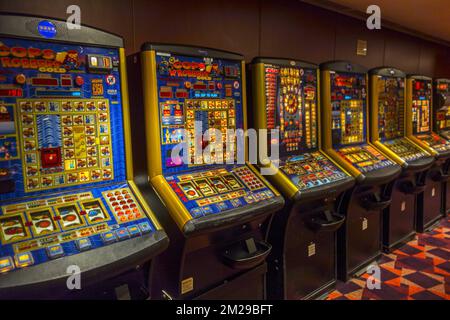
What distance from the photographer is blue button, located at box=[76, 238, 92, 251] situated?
1.48 m

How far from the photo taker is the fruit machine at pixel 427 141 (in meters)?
4.43

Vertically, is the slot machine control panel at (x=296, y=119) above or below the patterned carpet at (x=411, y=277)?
above

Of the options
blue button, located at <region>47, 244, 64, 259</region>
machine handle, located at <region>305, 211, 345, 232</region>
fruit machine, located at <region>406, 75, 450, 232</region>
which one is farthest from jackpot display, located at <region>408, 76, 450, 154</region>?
blue button, located at <region>47, 244, 64, 259</region>

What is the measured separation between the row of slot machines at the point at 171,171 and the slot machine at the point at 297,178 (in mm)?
12

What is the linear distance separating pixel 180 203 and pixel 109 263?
0.51m

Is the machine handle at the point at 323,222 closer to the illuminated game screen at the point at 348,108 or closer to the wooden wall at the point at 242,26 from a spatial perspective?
the illuminated game screen at the point at 348,108

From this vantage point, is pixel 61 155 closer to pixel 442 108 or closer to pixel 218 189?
pixel 218 189

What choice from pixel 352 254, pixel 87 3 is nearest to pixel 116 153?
pixel 87 3

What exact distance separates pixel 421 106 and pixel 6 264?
4903 millimetres

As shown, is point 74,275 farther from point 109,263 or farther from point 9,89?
point 9,89

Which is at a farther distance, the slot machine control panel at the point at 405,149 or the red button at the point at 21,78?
the slot machine control panel at the point at 405,149

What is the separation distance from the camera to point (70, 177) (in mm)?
1702

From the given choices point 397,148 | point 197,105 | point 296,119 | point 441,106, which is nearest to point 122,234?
point 197,105

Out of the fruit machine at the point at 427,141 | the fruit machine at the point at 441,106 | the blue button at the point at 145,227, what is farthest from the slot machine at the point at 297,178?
the fruit machine at the point at 441,106
